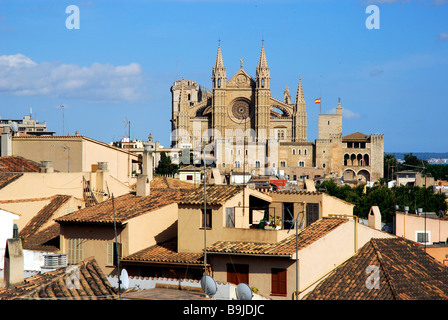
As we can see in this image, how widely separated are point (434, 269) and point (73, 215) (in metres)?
6.71

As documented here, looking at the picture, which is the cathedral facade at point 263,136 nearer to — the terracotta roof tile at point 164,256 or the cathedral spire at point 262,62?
the cathedral spire at point 262,62

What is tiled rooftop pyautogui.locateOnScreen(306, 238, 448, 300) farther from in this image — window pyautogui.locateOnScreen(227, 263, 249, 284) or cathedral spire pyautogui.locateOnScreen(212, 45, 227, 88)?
cathedral spire pyautogui.locateOnScreen(212, 45, 227, 88)

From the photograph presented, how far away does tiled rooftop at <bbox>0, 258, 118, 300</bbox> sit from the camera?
8.69m

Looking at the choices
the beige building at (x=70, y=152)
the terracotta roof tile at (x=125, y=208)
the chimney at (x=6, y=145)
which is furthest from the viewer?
the chimney at (x=6, y=145)

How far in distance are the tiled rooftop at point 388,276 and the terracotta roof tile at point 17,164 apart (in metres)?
10.5

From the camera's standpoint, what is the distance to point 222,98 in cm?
10700

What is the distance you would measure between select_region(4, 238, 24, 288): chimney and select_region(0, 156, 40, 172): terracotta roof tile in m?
11.6

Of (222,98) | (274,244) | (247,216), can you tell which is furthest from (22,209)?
(222,98)

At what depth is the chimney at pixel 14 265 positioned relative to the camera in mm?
9078

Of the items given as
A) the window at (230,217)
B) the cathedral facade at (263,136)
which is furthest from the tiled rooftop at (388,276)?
the cathedral facade at (263,136)

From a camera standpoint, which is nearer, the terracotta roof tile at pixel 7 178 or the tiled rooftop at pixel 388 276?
the tiled rooftop at pixel 388 276

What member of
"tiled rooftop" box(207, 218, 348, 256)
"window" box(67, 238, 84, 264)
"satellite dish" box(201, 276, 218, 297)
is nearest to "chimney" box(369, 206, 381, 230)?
"tiled rooftop" box(207, 218, 348, 256)

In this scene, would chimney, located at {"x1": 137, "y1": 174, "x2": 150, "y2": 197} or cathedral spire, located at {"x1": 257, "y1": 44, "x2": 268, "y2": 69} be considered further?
cathedral spire, located at {"x1": 257, "y1": 44, "x2": 268, "y2": 69}
